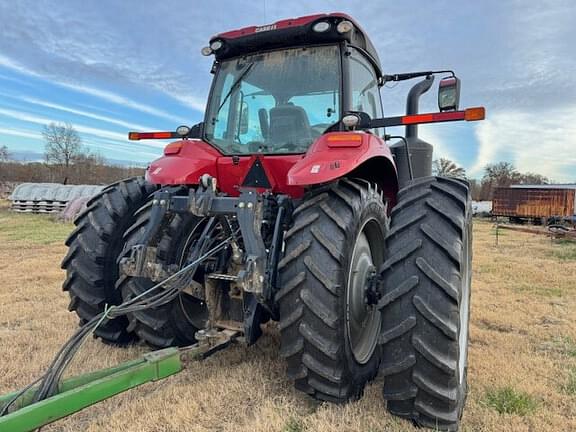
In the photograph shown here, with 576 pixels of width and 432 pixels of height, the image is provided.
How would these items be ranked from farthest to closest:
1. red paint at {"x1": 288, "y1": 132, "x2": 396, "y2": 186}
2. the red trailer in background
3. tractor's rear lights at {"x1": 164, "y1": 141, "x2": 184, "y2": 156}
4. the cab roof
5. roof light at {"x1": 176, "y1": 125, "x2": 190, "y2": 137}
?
the red trailer in background
roof light at {"x1": 176, "y1": 125, "x2": 190, "y2": 137}
tractor's rear lights at {"x1": 164, "y1": 141, "x2": 184, "y2": 156}
the cab roof
red paint at {"x1": 288, "y1": 132, "x2": 396, "y2": 186}

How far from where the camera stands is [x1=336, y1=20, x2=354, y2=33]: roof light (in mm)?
3184

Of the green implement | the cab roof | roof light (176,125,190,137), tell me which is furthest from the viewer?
roof light (176,125,190,137)

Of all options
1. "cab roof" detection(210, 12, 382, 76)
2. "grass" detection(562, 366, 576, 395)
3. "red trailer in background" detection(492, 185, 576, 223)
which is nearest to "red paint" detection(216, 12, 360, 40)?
"cab roof" detection(210, 12, 382, 76)

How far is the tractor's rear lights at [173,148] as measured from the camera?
134 inches

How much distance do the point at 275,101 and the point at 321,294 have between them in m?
1.74

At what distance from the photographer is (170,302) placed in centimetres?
333

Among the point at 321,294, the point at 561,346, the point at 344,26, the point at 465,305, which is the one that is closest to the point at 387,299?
the point at 321,294

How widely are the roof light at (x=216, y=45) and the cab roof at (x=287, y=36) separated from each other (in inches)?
0.6

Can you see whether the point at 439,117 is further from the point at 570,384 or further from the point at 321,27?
the point at 570,384

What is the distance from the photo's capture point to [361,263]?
10.1ft

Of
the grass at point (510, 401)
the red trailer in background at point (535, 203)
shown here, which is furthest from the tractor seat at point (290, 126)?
the red trailer in background at point (535, 203)

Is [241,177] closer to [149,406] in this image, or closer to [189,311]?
[189,311]

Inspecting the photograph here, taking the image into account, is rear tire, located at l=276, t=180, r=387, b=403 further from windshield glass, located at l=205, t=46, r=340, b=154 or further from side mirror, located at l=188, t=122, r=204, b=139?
side mirror, located at l=188, t=122, r=204, b=139

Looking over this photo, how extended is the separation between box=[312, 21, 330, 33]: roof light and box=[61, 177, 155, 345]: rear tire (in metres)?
2.01
